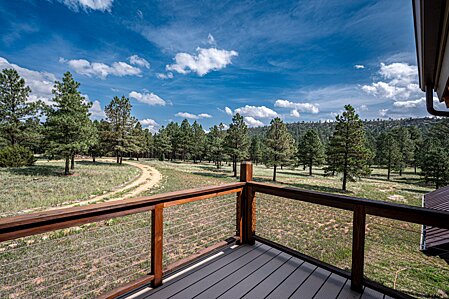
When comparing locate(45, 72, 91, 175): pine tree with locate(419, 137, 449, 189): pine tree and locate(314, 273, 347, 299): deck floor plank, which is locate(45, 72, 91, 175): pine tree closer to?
locate(314, 273, 347, 299): deck floor plank

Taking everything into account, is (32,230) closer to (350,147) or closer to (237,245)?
(237,245)

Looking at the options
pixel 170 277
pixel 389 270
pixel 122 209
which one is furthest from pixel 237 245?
pixel 389 270

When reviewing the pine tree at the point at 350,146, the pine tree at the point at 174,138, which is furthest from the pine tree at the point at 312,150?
the pine tree at the point at 174,138

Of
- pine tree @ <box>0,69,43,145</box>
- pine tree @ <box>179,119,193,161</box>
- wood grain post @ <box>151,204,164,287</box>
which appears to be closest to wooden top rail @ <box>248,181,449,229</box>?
wood grain post @ <box>151,204,164,287</box>

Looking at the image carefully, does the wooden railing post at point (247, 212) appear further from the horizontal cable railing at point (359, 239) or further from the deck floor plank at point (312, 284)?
the deck floor plank at point (312, 284)

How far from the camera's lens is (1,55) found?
1703 cm

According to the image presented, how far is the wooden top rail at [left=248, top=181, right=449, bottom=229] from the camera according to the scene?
1.62m

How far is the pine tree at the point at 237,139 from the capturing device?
67.3 ft

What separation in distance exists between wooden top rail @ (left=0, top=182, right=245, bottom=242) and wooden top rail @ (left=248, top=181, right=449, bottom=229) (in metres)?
1.18

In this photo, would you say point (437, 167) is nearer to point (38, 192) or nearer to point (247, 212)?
point (247, 212)

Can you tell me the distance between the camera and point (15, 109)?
60.1 ft

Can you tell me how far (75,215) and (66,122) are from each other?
55.9ft

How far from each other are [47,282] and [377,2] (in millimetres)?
8565

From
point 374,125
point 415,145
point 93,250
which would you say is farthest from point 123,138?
point 374,125
